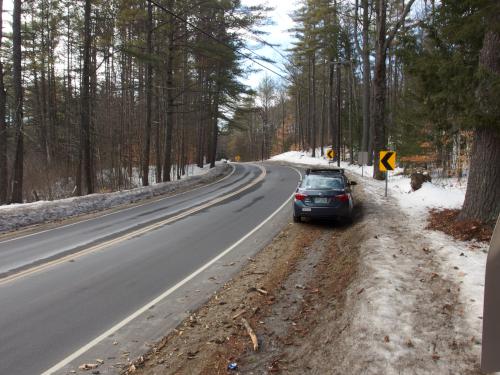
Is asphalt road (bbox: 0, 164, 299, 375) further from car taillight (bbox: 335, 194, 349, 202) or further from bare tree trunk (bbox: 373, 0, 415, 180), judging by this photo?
bare tree trunk (bbox: 373, 0, 415, 180)

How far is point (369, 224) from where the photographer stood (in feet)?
35.0

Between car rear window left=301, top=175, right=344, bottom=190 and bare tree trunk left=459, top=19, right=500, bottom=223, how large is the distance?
12.4ft

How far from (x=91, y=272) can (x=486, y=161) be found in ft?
27.7

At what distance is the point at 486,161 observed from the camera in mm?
8719

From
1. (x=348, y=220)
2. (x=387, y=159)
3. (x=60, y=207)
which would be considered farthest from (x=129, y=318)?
(x=387, y=159)

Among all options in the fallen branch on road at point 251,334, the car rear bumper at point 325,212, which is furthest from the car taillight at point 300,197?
the fallen branch on road at point 251,334

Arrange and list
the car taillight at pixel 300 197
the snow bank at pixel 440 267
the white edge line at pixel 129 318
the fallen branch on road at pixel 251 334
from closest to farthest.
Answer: the white edge line at pixel 129 318 < the fallen branch on road at pixel 251 334 < the snow bank at pixel 440 267 < the car taillight at pixel 300 197

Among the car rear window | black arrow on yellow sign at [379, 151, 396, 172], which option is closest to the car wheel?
the car rear window

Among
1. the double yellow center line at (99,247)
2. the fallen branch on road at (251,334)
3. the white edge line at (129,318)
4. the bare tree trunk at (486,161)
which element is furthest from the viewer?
the bare tree trunk at (486,161)

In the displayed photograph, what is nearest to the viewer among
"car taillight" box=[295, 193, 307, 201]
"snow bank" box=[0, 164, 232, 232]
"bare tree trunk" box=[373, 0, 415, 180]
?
"car taillight" box=[295, 193, 307, 201]

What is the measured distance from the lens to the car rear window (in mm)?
12031

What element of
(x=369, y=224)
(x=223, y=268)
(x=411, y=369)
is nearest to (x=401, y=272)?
(x=411, y=369)

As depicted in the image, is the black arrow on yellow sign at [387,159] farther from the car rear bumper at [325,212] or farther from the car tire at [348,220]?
the car rear bumper at [325,212]

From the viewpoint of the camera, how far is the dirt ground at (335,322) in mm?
4277
